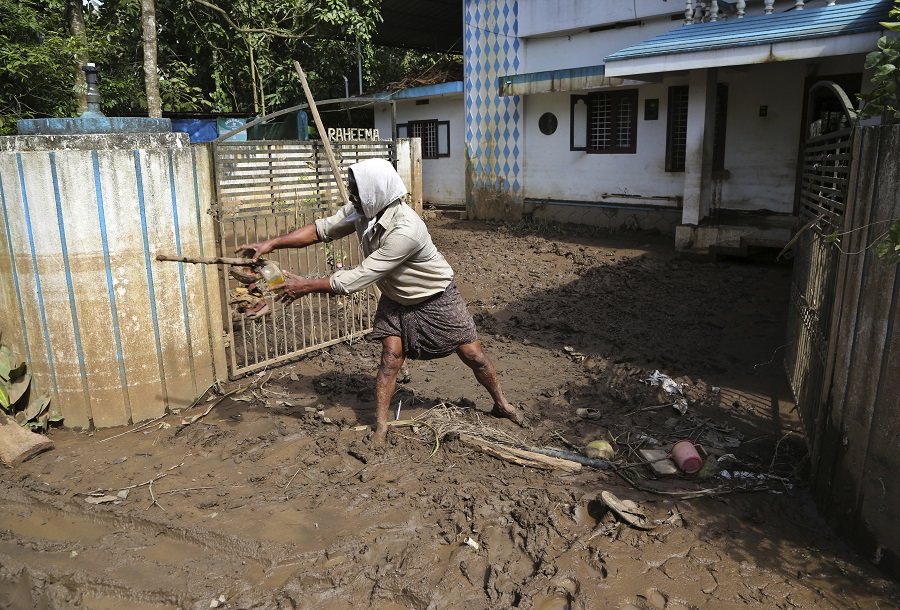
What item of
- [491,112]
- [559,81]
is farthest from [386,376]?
[491,112]

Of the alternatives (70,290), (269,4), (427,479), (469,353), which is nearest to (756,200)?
(469,353)

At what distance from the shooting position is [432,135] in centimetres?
1662

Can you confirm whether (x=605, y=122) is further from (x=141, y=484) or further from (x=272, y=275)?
(x=141, y=484)

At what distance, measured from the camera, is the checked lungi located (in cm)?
437

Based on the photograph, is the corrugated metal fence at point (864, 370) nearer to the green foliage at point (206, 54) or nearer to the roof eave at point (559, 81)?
the roof eave at point (559, 81)

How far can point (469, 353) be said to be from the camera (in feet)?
14.8

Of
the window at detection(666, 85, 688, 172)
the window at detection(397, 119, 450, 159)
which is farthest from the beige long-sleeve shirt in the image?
the window at detection(397, 119, 450, 159)

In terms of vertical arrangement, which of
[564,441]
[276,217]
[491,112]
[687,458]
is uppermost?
[491,112]

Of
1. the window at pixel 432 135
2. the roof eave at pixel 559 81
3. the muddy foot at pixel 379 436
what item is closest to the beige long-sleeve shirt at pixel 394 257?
the muddy foot at pixel 379 436

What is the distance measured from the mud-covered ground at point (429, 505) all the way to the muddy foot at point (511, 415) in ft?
0.36

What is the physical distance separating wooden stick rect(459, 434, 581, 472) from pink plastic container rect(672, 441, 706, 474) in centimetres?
59

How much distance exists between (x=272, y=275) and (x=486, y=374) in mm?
1626

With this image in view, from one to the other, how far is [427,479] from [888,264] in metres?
2.60

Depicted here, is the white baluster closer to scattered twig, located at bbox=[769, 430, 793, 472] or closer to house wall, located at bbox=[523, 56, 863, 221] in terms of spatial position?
house wall, located at bbox=[523, 56, 863, 221]
